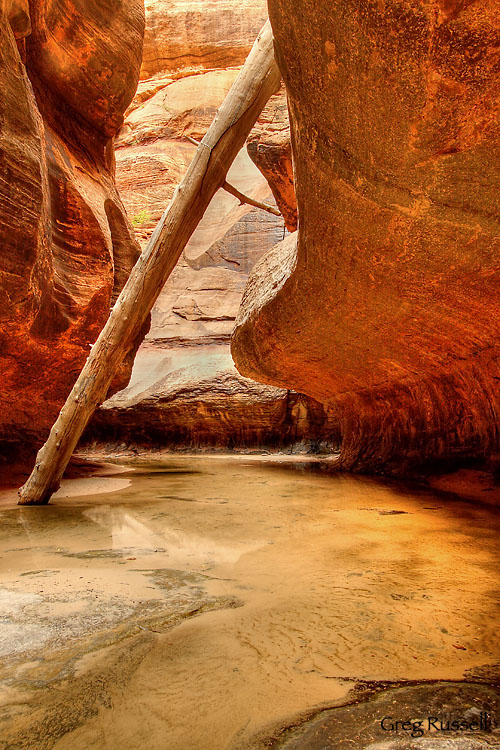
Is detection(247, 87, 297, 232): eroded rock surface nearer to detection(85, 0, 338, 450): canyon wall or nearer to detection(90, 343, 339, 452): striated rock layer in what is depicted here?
detection(85, 0, 338, 450): canyon wall

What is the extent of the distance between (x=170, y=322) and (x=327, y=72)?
12.7 metres

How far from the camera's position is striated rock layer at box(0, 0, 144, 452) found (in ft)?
12.6

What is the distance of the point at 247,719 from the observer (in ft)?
3.10

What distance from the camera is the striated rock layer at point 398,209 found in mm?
1555

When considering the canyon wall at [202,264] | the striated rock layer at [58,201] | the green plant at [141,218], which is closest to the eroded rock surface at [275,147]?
the canyon wall at [202,264]

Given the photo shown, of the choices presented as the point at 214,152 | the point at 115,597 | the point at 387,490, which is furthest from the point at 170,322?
the point at 115,597

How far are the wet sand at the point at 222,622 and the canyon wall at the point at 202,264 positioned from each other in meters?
7.15

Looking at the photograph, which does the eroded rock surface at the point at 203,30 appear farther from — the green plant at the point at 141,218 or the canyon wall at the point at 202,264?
the green plant at the point at 141,218

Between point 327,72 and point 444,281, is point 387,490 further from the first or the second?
point 327,72

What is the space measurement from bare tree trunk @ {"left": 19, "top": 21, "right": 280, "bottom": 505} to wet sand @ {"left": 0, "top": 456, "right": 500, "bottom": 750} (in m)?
1.66

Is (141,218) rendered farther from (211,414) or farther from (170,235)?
(170,235)

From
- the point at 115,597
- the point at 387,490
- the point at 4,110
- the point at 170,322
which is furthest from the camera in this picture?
the point at 170,322

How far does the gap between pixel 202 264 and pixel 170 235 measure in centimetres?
1098

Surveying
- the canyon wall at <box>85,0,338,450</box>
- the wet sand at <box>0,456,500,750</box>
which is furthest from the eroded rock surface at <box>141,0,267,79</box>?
the wet sand at <box>0,456,500,750</box>
